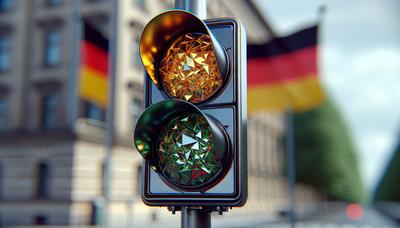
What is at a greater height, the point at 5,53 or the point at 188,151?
the point at 5,53

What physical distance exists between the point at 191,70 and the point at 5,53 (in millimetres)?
30903

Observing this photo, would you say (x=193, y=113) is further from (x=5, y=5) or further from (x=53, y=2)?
(x=5, y=5)

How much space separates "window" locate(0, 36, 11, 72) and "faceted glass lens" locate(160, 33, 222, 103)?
99.4 ft

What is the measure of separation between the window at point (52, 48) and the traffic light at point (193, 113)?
1135 inches

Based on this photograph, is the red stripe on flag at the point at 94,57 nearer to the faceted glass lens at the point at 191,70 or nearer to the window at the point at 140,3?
the window at the point at 140,3

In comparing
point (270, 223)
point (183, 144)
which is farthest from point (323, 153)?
point (183, 144)

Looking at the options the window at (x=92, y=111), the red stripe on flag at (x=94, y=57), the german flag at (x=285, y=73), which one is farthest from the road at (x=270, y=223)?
the german flag at (x=285, y=73)

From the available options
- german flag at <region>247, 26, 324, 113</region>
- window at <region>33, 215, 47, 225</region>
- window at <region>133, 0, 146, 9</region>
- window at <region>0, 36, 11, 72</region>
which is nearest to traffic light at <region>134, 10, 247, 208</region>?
german flag at <region>247, 26, 324, 113</region>

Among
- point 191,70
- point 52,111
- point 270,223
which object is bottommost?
point 270,223

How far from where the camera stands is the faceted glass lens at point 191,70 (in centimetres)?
221

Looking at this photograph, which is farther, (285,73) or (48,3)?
(48,3)

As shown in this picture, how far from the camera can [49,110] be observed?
1174 inches

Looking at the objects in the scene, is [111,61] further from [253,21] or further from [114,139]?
[253,21]

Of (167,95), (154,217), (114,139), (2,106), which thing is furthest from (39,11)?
(167,95)
